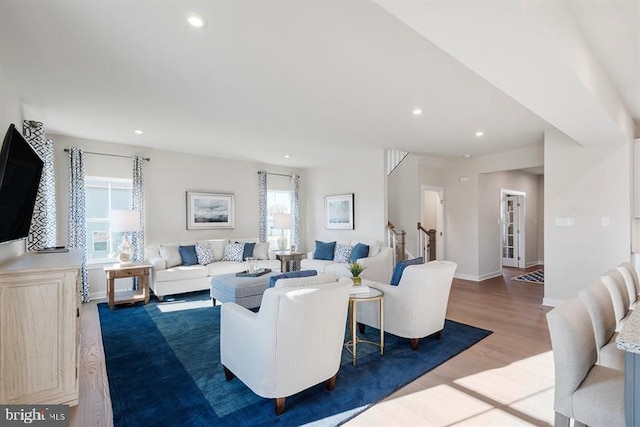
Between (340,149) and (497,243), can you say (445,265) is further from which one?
(497,243)

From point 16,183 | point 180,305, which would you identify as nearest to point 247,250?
point 180,305

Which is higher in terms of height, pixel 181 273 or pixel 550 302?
pixel 181 273

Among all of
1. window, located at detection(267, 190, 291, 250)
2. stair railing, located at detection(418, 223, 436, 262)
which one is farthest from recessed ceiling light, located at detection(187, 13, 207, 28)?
stair railing, located at detection(418, 223, 436, 262)

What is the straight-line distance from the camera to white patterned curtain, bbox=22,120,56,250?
373cm

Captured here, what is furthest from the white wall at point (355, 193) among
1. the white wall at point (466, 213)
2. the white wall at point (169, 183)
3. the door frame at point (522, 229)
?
the door frame at point (522, 229)

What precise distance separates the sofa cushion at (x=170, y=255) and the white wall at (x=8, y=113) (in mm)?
2020

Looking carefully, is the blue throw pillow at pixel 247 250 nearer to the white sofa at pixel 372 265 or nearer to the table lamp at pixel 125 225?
the white sofa at pixel 372 265

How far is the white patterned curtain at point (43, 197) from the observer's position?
3.73m

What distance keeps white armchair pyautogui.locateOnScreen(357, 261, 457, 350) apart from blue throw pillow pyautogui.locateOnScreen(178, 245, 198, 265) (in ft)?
12.0

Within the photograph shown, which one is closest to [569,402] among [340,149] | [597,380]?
[597,380]

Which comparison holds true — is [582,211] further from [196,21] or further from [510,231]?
[196,21]

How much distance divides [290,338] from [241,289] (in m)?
2.23

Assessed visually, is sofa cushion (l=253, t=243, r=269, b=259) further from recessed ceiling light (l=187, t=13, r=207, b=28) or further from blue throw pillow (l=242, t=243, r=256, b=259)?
recessed ceiling light (l=187, t=13, r=207, b=28)

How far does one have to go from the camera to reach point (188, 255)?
5.50 metres
